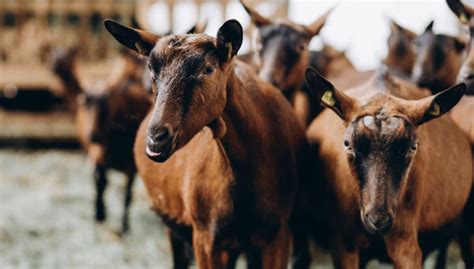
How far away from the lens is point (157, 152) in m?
3.86

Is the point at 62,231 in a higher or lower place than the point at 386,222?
lower

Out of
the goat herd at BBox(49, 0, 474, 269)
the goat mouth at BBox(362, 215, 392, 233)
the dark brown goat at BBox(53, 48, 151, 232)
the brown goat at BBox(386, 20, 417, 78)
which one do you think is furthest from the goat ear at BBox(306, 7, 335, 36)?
the goat mouth at BBox(362, 215, 392, 233)

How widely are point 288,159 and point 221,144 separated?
1.90 feet

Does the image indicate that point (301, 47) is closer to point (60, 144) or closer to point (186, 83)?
point (186, 83)

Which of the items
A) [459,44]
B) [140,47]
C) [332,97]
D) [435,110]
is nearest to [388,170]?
[435,110]

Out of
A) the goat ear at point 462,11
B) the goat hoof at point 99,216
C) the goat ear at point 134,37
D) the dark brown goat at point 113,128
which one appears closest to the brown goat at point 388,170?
the goat ear at point 134,37

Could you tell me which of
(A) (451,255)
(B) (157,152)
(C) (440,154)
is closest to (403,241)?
(C) (440,154)

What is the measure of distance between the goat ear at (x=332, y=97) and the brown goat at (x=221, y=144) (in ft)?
1.58

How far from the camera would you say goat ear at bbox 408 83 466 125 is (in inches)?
170

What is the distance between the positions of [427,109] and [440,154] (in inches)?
37.3

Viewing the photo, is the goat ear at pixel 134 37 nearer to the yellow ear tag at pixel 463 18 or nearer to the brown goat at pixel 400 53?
the yellow ear tag at pixel 463 18

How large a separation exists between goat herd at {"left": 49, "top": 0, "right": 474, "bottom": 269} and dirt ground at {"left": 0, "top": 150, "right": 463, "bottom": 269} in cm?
148

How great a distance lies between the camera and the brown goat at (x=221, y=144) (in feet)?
13.2

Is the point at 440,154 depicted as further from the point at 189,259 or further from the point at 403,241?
the point at 189,259
